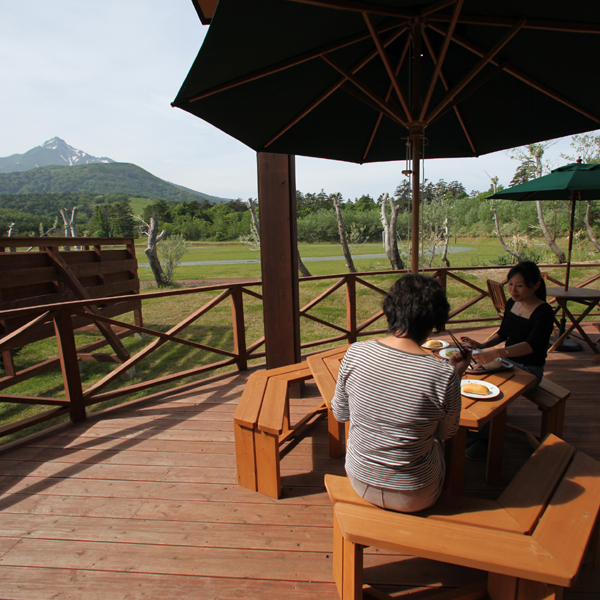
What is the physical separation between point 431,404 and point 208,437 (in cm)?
191

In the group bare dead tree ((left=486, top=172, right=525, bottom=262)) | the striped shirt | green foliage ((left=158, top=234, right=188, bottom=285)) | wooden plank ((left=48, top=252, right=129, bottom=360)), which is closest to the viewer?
the striped shirt

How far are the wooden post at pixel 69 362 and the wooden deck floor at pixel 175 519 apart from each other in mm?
190

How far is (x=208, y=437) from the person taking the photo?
2.54 m

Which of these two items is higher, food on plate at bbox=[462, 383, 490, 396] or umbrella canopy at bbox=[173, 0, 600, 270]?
umbrella canopy at bbox=[173, 0, 600, 270]

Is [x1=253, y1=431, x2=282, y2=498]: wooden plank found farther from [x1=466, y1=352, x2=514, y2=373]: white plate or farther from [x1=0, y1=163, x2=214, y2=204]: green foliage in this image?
[x1=0, y1=163, x2=214, y2=204]: green foliage

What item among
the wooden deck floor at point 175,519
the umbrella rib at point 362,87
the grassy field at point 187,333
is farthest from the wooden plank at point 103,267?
the umbrella rib at point 362,87

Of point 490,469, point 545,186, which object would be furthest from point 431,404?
point 545,186

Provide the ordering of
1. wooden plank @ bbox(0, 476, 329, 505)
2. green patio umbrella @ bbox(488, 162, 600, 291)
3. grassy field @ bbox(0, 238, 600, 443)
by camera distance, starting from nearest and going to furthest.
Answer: wooden plank @ bbox(0, 476, 329, 505) < green patio umbrella @ bbox(488, 162, 600, 291) < grassy field @ bbox(0, 238, 600, 443)

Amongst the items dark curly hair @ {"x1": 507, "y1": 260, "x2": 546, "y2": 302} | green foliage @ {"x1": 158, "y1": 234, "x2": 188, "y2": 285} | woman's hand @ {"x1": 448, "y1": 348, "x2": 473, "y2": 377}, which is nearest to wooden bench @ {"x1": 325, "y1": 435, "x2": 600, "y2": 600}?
woman's hand @ {"x1": 448, "y1": 348, "x2": 473, "y2": 377}

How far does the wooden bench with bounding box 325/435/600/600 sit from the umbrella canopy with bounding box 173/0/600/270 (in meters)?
1.19

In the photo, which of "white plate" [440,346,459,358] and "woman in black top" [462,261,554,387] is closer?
"white plate" [440,346,459,358]

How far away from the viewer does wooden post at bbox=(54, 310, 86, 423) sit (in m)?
2.75

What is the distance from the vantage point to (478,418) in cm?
144

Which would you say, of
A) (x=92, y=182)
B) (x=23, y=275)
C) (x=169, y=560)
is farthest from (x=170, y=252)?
(x=92, y=182)
